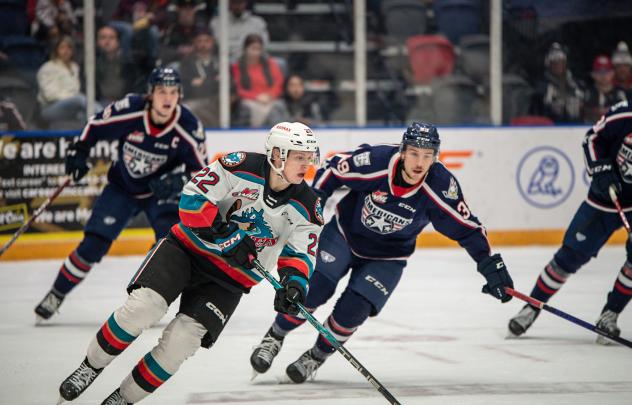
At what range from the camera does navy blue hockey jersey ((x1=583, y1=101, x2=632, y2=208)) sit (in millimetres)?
5484

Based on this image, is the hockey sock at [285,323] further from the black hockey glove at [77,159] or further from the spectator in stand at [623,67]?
the spectator in stand at [623,67]

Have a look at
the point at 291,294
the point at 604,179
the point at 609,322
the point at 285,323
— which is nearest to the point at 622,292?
the point at 609,322

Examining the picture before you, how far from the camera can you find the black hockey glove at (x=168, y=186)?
19.0 ft

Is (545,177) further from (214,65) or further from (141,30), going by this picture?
(141,30)

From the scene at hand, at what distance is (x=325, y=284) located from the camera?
14.9ft

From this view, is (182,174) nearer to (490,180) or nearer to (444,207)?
(444,207)

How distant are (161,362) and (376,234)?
137 centimetres

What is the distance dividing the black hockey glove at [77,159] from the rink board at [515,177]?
365 cm

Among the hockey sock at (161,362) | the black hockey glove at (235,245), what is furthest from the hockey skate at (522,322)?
the hockey sock at (161,362)

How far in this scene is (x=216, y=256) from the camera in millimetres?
3795

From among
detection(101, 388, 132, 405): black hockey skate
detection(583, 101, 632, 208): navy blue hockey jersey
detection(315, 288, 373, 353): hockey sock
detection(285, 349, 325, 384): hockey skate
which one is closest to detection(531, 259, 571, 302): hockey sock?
detection(583, 101, 632, 208): navy blue hockey jersey

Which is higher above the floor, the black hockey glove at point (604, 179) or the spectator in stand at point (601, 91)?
the black hockey glove at point (604, 179)

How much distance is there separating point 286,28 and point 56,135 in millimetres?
2291

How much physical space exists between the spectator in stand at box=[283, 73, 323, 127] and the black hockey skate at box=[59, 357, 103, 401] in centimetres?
590
